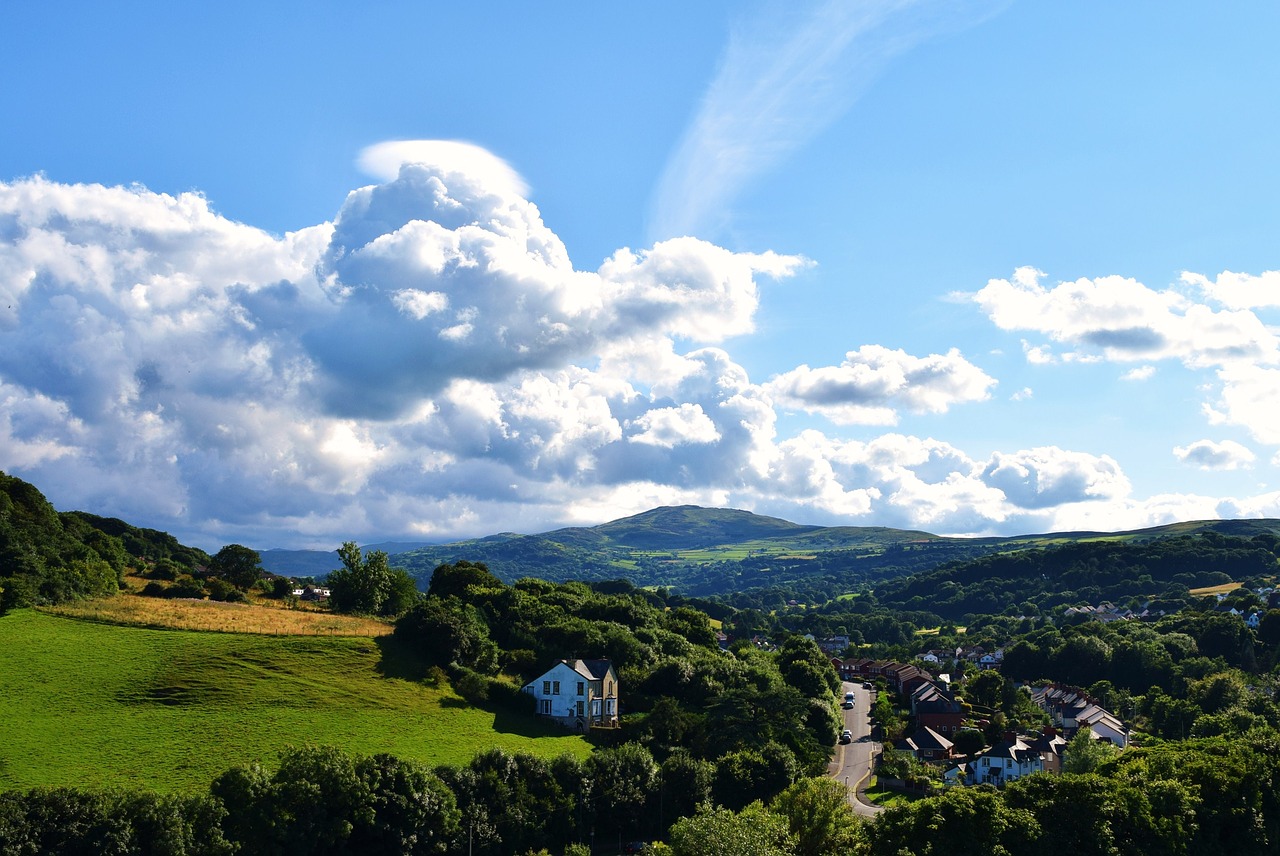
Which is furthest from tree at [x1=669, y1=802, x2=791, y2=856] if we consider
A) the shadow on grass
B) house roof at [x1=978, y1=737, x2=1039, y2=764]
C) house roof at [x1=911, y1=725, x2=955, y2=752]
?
house roof at [x1=911, y1=725, x2=955, y2=752]

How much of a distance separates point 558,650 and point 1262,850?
182ft

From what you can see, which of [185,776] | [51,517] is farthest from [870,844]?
[51,517]

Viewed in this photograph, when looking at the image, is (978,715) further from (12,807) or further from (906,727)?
(12,807)

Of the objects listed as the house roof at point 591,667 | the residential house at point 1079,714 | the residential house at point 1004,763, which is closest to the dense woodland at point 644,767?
the residential house at point 1079,714

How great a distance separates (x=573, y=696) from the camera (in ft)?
253

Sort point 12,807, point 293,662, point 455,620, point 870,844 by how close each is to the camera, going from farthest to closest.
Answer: point 455,620
point 293,662
point 870,844
point 12,807

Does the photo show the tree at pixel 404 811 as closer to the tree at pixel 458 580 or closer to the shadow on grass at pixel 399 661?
the shadow on grass at pixel 399 661

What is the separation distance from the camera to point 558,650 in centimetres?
8706

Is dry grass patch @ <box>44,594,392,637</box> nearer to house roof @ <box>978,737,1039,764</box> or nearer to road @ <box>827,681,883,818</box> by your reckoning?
road @ <box>827,681,883,818</box>

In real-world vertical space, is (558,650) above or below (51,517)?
below

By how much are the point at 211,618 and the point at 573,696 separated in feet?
107

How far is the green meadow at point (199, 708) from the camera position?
5288 centimetres

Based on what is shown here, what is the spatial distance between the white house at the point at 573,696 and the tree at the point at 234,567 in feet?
214

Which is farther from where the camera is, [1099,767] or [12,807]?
[1099,767]
